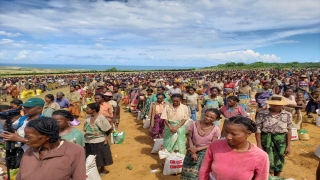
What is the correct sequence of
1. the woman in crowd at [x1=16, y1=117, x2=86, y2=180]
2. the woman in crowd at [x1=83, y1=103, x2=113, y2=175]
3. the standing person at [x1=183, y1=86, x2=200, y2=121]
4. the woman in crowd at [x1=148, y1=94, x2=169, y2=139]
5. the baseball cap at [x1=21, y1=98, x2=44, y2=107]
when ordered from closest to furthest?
the woman in crowd at [x1=16, y1=117, x2=86, y2=180], the baseball cap at [x1=21, y1=98, x2=44, y2=107], the woman in crowd at [x1=83, y1=103, x2=113, y2=175], the woman in crowd at [x1=148, y1=94, x2=169, y2=139], the standing person at [x1=183, y1=86, x2=200, y2=121]

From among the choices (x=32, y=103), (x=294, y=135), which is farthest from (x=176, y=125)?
(x=294, y=135)

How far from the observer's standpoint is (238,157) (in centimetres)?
237

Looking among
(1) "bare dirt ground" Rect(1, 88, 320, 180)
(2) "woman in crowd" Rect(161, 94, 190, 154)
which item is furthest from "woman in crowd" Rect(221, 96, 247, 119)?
(1) "bare dirt ground" Rect(1, 88, 320, 180)

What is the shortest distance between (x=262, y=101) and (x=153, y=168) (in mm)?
3613

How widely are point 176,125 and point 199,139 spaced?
4.84ft

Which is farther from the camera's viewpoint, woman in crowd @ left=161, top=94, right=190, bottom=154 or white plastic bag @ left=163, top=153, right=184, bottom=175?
woman in crowd @ left=161, top=94, right=190, bottom=154

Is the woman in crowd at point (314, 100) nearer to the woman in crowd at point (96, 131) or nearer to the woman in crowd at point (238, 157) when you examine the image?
the woman in crowd at point (96, 131)

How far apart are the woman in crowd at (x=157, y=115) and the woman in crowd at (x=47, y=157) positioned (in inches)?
189

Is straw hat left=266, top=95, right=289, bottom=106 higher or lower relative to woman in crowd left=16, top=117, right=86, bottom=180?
higher

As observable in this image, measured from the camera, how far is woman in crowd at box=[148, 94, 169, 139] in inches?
285

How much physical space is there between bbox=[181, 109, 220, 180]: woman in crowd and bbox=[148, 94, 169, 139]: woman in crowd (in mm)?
3012

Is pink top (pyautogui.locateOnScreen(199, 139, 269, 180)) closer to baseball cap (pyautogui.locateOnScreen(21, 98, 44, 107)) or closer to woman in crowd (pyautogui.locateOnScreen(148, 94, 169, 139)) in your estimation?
baseball cap (pyautogui.locateOnScreen(21, 98, 44, 107))

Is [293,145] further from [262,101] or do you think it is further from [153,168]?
[153,168]

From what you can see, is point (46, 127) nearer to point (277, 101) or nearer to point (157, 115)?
point (277, 101)
